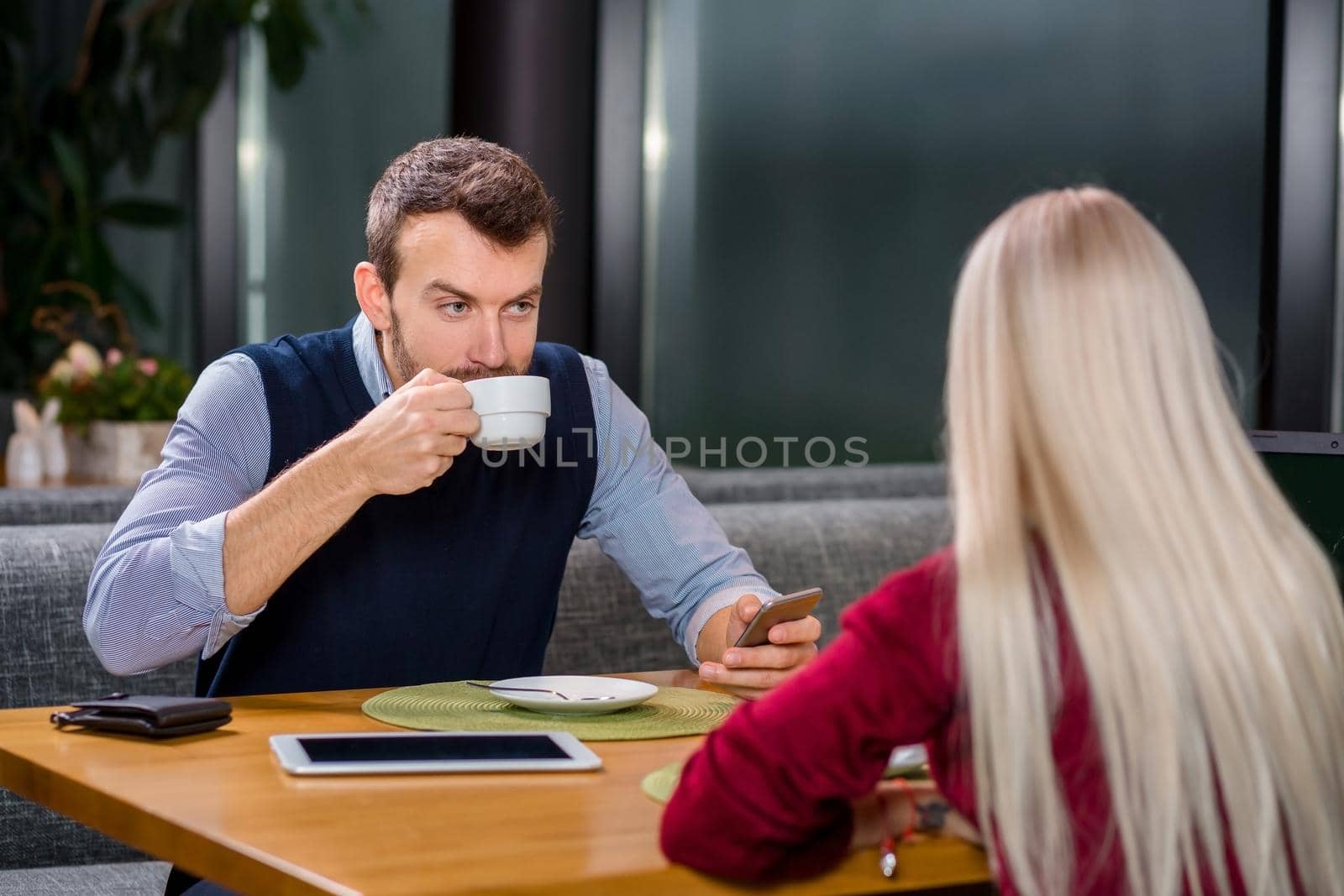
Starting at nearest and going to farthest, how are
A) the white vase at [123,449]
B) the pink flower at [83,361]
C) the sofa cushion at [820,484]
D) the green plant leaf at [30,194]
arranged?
1. the sofa cushion at [820,484]
2. the white vase at [123,449]
3. the pink flower at [83,361]
4. the green plant leaf at [30,194]

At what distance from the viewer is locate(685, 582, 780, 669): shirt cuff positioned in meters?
1.87

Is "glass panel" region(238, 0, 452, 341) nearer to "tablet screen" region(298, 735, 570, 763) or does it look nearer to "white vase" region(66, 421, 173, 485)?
"white vase" region(66, 421, 173, 485)

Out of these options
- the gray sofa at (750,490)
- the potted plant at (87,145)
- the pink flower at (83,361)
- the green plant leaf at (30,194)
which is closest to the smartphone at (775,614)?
the gray sofa at (750,490)

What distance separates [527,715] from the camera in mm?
1426

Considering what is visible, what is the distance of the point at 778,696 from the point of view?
0.96 m

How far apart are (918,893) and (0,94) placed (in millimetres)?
6092

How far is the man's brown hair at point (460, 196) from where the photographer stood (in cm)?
184

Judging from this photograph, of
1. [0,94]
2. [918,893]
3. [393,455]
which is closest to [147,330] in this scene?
[0,94]

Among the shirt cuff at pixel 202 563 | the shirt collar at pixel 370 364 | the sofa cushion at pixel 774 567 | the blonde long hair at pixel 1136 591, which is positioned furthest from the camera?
the sofa cushion at pixel 774 567

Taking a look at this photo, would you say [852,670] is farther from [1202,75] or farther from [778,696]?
[1202,75]

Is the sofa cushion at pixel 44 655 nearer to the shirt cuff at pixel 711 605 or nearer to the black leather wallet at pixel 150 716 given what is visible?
the black leather wallet at pixel 150 716

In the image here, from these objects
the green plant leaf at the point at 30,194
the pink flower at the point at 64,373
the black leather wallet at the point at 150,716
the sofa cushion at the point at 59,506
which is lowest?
the sofa cushion at the point at 59,506

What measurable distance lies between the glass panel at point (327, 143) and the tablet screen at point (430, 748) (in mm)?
3833

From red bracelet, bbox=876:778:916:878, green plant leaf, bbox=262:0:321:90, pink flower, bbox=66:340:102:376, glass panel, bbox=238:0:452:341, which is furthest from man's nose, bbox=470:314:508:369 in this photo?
green plant leaf, bbox=262:0:321:90
